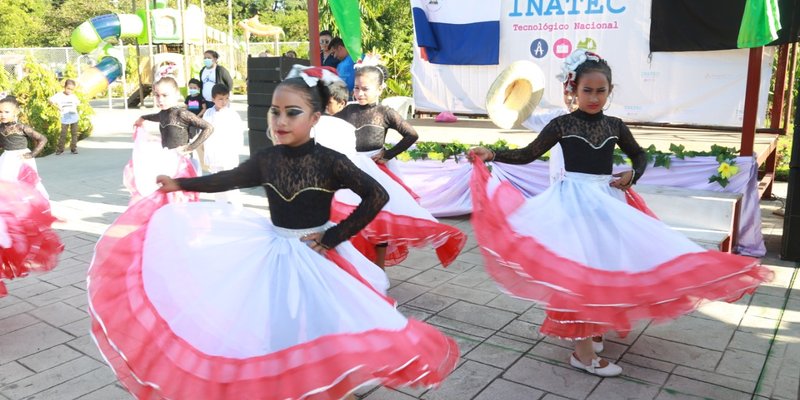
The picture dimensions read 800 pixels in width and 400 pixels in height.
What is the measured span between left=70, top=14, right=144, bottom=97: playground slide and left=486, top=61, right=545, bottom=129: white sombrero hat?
23.2m

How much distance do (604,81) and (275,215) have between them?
2.16 m

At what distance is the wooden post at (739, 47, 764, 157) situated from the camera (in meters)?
6.81

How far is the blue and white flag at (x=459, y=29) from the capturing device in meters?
10.8

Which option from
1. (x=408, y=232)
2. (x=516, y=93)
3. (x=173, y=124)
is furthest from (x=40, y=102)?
(x=408, y=232)

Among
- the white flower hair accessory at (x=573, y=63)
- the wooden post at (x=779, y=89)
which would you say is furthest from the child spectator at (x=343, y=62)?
the wooden post at (x=779, y=89)

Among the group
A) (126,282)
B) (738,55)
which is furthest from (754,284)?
(738,55)

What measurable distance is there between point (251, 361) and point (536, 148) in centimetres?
238

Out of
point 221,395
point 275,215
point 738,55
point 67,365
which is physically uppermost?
point 738,55

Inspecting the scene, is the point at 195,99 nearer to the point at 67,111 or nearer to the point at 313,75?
the point at 67,111

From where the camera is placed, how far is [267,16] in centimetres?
5228

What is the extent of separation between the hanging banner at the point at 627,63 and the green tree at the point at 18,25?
42.1m

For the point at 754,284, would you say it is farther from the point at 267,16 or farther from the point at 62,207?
the point at 267,16

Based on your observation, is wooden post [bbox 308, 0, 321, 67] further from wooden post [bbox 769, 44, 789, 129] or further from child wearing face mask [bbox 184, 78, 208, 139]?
wooden post [bbox 769, 44, 789, 129]

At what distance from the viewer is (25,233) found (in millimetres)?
4566
